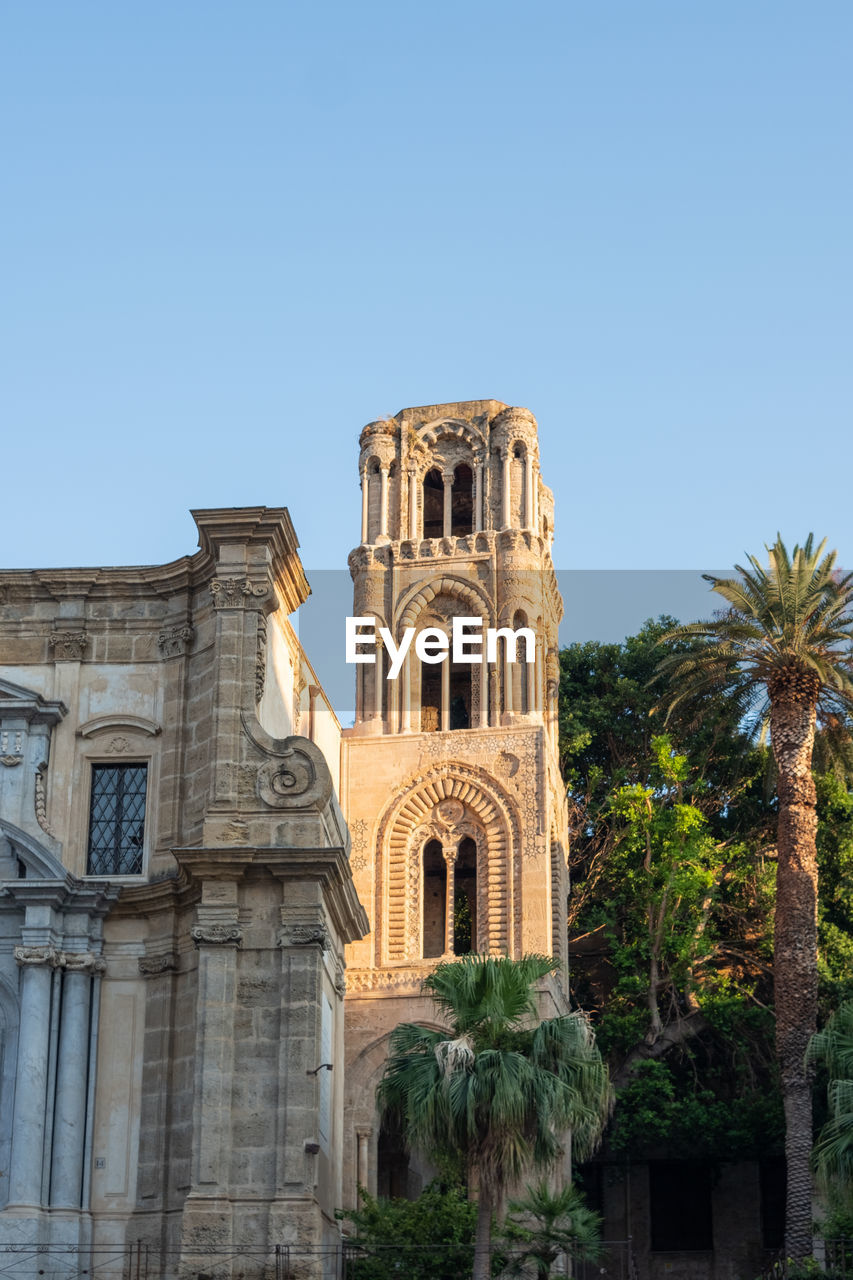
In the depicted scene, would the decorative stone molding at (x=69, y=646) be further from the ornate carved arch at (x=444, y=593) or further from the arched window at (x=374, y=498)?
the arched window at (x=374, y=498)

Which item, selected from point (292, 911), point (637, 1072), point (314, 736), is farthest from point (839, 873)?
Answer: point (292, 911)

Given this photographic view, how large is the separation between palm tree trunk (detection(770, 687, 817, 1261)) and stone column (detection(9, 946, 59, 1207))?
12.7 m

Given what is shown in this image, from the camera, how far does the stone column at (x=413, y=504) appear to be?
39.7 m

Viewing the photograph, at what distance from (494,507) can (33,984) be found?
1652cm

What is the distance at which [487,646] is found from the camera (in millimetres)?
38219

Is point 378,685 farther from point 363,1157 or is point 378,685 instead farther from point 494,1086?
point 494,1086

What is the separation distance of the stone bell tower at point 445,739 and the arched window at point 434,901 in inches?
1.6

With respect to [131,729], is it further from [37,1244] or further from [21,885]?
[37,1244]

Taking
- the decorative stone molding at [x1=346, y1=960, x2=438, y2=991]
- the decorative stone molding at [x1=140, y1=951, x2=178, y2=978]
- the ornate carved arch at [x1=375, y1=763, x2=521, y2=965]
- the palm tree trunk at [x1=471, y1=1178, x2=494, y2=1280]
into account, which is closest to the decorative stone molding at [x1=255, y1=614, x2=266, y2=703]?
the decorative stone molding at [x1=140, y1=951, x2=178, y2=978]

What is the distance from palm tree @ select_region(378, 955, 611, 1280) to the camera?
75.4 ft

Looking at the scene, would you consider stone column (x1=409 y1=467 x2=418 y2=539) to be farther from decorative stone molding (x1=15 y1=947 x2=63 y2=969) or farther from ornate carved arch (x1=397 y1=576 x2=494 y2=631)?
decorative stone molding (x1=15 y1=947 x2=63 y2=969)

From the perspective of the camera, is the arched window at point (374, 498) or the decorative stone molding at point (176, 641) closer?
the decorative stone molding at point (176, 641)

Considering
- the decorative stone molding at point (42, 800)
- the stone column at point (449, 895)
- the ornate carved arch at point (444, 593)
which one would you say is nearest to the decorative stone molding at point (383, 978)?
the stone column at point (449, 895)

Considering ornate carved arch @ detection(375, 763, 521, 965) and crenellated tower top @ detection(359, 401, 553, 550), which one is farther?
crenellated tower top @ detection(359, 401, 553, 550)
